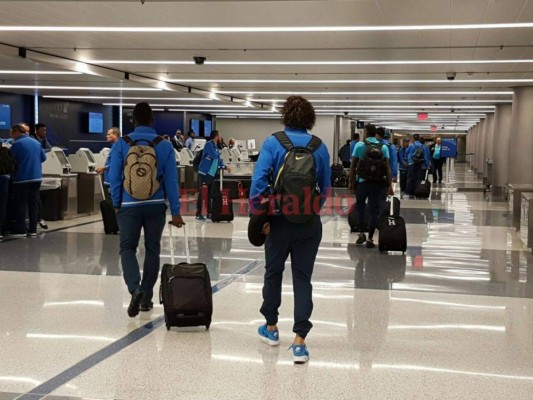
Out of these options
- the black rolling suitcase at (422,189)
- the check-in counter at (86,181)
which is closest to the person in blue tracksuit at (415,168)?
the black rolling suitcase at (422,189)

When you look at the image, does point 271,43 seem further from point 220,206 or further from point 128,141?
point 128,141

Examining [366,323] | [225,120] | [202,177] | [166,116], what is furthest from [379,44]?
[225,120]

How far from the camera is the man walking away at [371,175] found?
896 centimetres

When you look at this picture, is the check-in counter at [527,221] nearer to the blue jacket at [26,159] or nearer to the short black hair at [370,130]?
the short black hair at [370,130]

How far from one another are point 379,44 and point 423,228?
3.03m

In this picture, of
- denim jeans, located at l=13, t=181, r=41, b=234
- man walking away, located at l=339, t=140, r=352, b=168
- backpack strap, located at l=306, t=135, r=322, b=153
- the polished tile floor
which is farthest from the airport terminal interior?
man walking away, located at l=339, t=140, r=352, b=168

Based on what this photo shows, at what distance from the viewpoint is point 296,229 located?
4.36m

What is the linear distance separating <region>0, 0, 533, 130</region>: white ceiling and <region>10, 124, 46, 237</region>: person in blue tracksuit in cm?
167

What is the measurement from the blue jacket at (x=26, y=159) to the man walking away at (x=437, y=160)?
16.1 meters

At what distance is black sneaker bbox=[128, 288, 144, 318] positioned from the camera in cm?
535

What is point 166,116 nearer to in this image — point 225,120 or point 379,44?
point 225,120

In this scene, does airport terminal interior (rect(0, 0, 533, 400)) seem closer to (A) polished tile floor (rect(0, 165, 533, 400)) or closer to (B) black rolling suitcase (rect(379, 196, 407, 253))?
(A) polished tile floor (rect(0, 165, 533, 400))

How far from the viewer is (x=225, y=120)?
4025 cm

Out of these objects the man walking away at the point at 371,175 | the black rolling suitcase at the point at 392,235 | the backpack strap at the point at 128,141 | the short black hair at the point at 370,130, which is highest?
the short black hair at the point at 370,130
